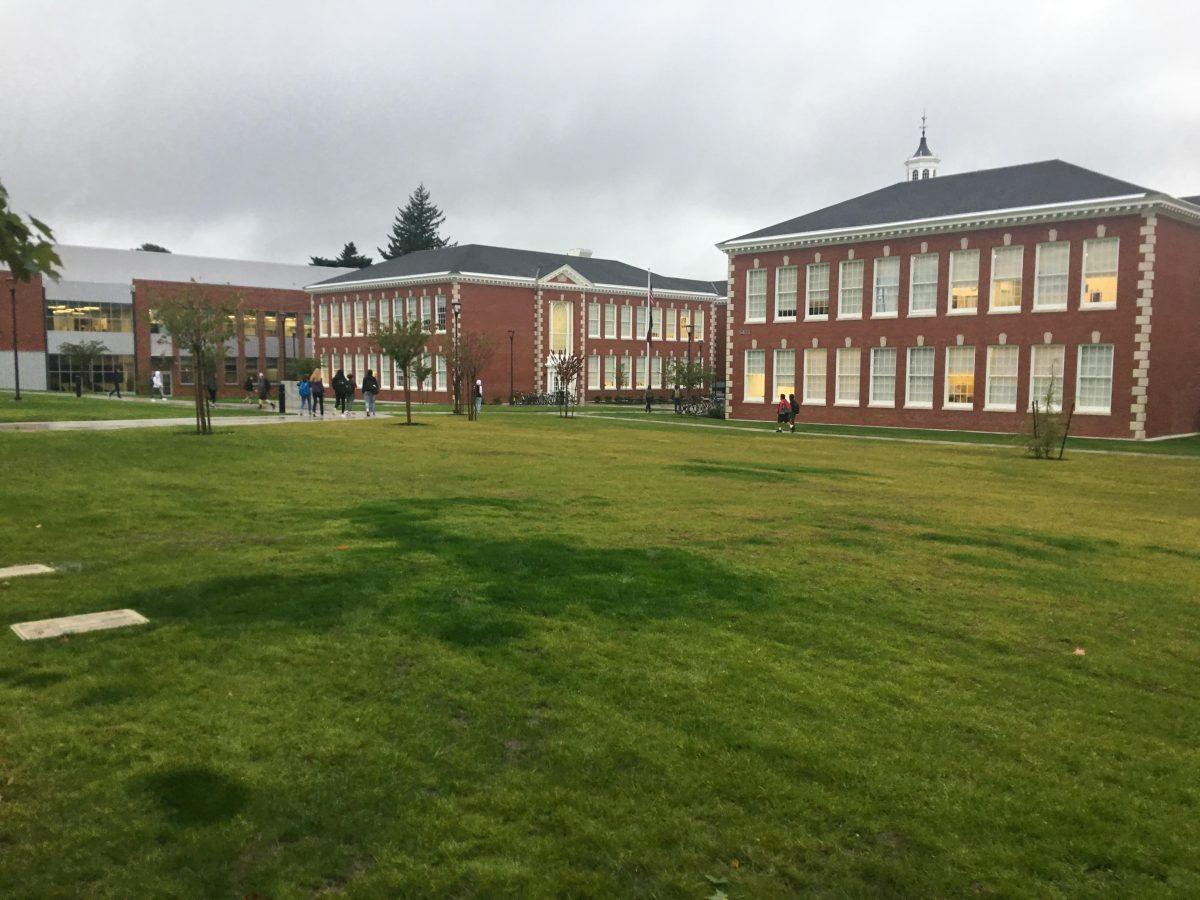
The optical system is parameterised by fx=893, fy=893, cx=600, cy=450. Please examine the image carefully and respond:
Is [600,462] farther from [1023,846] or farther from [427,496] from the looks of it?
[1023,846]

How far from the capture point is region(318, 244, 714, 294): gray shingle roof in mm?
64062

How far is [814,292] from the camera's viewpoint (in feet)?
142

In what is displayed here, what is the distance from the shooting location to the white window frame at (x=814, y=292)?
1673 inches

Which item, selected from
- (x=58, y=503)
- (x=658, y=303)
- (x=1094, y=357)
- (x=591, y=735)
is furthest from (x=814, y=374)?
(x=591, y=735)

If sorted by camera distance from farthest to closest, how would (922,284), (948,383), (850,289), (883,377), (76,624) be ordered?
(850,289), (883,377), (922,284), (948,383), (76,624)

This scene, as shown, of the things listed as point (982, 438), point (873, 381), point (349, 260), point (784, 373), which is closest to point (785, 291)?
point (784, 373)

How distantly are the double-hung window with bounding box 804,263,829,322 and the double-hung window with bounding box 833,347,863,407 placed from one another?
207 centimetres

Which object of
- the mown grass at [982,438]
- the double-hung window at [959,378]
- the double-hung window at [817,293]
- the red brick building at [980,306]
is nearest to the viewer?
the mown grass at [982,438]

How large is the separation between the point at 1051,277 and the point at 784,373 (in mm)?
13239

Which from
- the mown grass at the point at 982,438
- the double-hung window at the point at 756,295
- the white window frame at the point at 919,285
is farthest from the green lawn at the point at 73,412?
the white window frame at the point at 919,285

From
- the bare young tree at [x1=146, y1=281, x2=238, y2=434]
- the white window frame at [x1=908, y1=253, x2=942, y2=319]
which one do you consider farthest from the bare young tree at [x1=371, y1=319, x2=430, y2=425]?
the white window frame at [x1=908, y1=253, x2=942, y2=319]

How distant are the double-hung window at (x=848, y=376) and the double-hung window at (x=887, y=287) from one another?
7.27ft

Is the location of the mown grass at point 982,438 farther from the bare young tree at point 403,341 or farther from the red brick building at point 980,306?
the bare young tree at point 403,341

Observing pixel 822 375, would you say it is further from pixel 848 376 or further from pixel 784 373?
pixel 784 373
